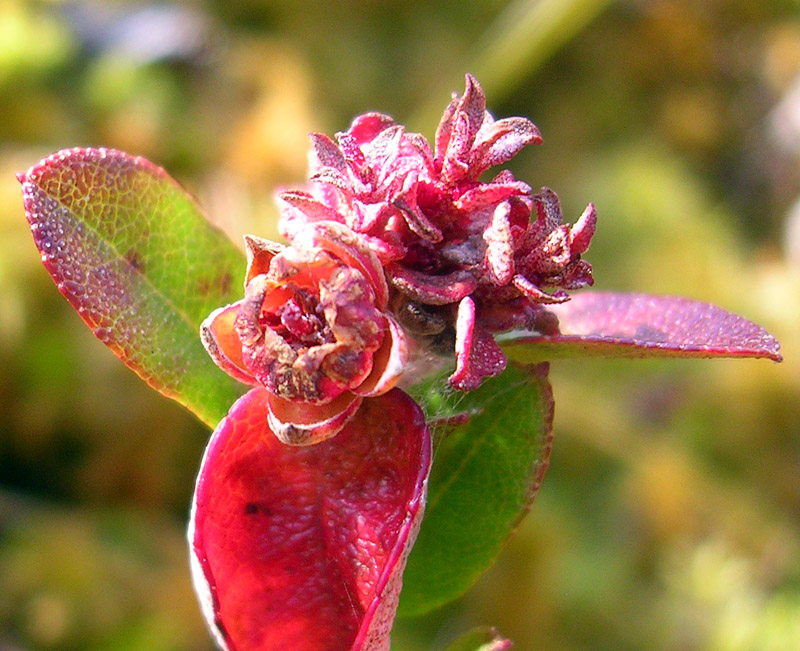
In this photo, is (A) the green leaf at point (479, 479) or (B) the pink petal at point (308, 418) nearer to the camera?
(B) the pink petal at point (308, 418)

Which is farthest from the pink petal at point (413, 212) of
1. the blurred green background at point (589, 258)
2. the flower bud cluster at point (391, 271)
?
the blurred green background at point (589, 258)

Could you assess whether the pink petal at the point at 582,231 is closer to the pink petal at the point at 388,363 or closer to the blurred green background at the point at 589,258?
the pink petal at the point at 388,363

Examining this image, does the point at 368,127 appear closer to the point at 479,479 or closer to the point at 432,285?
the point at 432,285

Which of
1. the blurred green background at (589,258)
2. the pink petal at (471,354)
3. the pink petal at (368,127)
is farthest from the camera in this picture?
the blurred green background at (589,258)

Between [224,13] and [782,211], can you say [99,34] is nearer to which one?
[224,13]

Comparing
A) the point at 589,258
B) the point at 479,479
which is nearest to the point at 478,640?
the point at 479,479

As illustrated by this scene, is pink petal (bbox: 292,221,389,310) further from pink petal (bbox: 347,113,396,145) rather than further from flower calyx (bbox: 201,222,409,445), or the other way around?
pink petal (bbox: 347,113,396,145)

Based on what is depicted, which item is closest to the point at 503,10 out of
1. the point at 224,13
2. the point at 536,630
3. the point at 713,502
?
the point at 224,13
